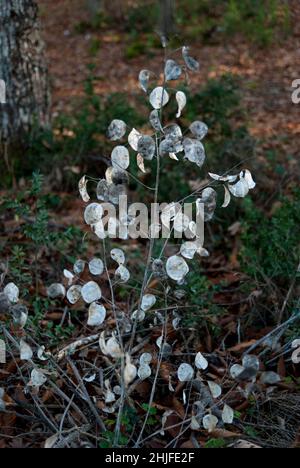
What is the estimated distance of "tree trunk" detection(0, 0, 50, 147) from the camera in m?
4.29

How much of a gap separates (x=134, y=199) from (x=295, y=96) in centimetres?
231

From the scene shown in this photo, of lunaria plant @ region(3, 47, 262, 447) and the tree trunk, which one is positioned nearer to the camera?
lunaria plant @ region(3, 47, 262, 447)

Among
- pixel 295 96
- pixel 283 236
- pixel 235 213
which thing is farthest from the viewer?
pixel 295 96

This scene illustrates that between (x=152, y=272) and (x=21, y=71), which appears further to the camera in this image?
(x=21, y=71)

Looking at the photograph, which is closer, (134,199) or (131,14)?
(134,199)

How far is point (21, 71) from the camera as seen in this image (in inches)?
174

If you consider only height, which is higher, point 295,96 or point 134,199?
point 295,96

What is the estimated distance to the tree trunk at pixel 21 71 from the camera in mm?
4293

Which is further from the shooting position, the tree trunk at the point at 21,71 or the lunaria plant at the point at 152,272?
the tree trunk at the point at 21,71

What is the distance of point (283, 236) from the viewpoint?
129 inches
